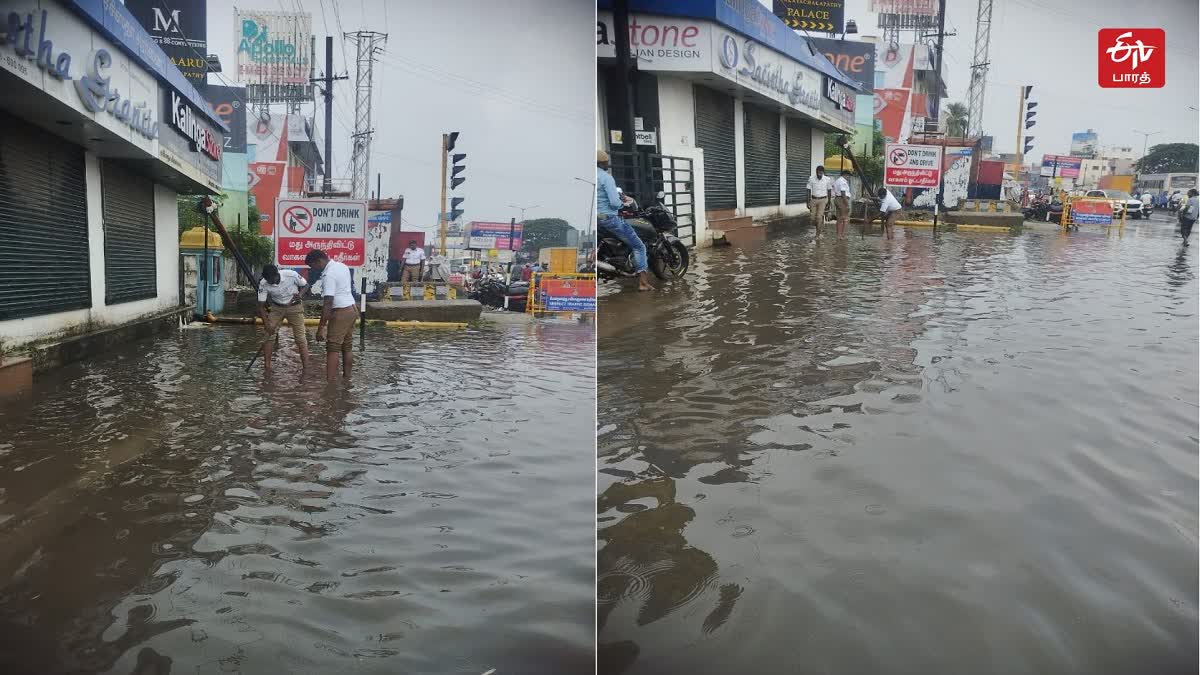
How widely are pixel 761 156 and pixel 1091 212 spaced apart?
Result: 40.6 inches

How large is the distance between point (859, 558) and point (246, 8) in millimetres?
1872

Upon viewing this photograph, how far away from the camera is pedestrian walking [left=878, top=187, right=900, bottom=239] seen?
2551 mm

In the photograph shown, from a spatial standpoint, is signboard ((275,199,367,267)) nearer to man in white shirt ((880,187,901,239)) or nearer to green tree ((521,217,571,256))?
green tree ((521,217,571,256))

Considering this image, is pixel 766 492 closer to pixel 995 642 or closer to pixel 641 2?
pixel 995 642

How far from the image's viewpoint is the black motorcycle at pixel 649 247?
245cm

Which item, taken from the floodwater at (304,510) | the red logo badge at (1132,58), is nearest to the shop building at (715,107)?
the floodwater at (304,510)

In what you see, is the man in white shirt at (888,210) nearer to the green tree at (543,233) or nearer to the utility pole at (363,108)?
the green tree at (543,233)

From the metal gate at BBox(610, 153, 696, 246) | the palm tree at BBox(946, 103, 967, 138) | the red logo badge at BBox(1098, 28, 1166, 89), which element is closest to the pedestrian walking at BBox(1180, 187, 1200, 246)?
the red logo badge at BBox(1098, 28, 1166, 89)

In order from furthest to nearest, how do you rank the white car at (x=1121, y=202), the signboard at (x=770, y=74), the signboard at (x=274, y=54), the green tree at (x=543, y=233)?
the white car at (x=1121, y=202)
the signboard at (x=770, y=74)
the green tree at (x=543, y=233)
the signboard at (x=274, y=54)

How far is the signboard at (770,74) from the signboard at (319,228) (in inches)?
41.0

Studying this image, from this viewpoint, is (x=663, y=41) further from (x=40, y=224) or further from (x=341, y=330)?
(x=40, y=224)

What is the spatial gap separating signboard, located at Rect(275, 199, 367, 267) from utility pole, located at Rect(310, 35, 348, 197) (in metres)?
0.05

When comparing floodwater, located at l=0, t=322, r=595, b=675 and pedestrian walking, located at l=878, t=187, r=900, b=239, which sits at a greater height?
pedestrian walking, located at l=878, t=187, r=900, b=239

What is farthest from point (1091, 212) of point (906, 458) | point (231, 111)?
point (231, 111)
